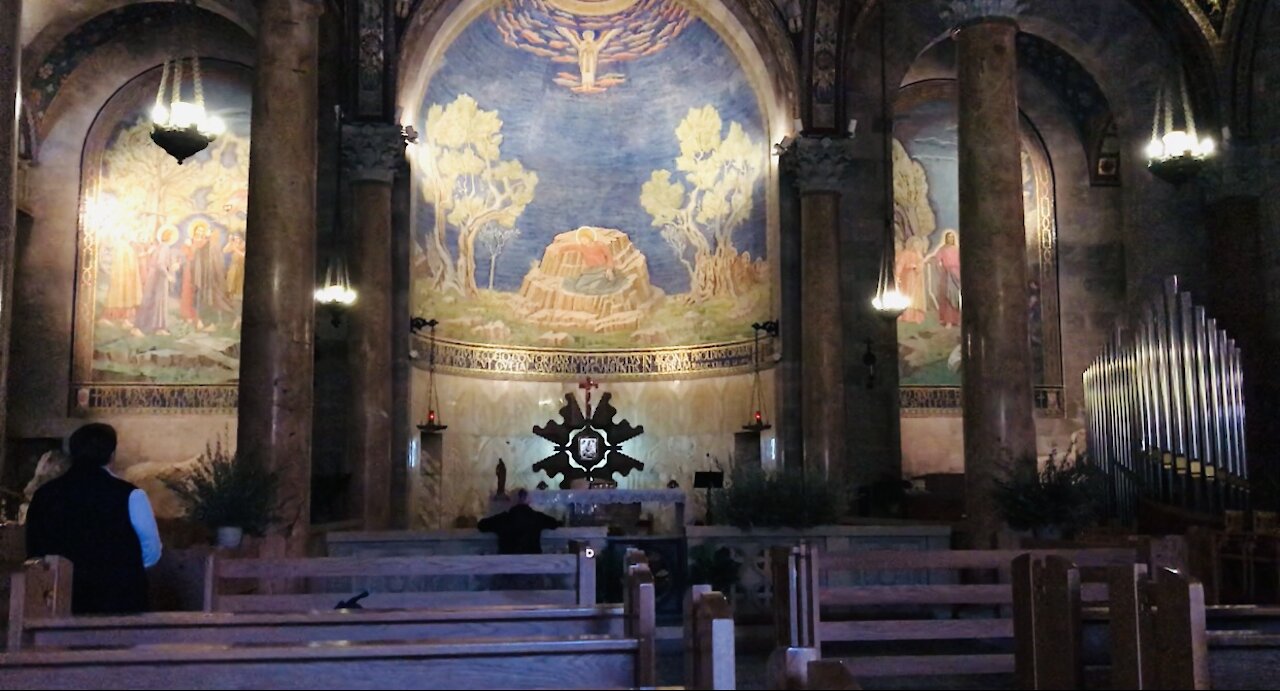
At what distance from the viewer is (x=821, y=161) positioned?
1780 centimetres

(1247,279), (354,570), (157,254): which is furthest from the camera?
(157,254)

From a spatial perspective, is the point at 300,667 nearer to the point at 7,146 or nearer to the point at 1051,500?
the point at 7,146

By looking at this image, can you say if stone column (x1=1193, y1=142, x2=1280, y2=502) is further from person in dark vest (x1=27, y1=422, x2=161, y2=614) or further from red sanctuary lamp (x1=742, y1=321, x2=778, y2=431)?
person in dark vest (x1=27, y1=422, x2=161, y2=614)

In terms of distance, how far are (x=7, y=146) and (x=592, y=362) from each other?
14.8m

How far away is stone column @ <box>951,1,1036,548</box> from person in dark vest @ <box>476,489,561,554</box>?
13.3 feet

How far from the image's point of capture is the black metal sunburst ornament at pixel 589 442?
1902 centimetres

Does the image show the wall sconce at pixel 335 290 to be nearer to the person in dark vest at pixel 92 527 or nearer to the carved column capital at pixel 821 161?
the carved column capital at pixel 821 161

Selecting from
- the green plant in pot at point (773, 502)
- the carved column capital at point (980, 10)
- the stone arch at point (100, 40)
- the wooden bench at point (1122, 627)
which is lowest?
the wooden bench at point (1122, 627)

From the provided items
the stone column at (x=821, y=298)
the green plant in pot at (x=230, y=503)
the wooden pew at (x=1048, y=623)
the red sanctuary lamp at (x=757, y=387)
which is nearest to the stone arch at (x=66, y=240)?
the red sanctuary lamp at (x=757, y=387)

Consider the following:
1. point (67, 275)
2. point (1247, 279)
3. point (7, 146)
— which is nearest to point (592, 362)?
point (67, 275)

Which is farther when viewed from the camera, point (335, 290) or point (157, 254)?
point (157, 254)

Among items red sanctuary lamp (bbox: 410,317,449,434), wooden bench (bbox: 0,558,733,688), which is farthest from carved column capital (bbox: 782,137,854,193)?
wooden bench (bbox: 0,558,733,688)

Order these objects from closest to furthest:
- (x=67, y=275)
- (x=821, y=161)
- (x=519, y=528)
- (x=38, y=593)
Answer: (x=38, y=593)
(x=519, y=528)
(x=821, y=161)
(x=67, y=275)

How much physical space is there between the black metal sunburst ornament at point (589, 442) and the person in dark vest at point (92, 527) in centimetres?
1310
